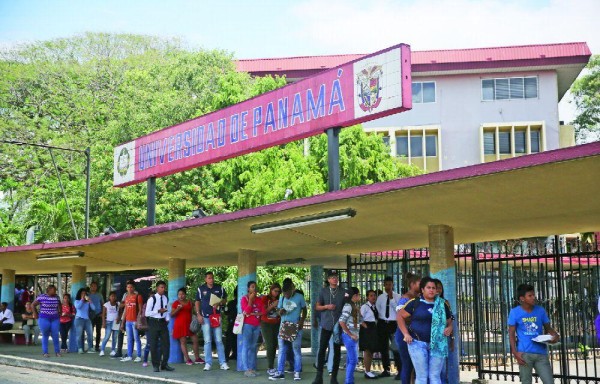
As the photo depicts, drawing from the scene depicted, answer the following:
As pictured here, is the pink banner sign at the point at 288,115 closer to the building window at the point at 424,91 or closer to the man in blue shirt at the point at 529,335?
the man in blue shirt at the point at 529,335

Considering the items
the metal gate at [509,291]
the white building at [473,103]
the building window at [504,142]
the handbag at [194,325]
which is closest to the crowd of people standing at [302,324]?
the handbag at [194,325]

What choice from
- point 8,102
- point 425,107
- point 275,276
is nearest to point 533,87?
point 425,107

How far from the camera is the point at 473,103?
1950 inches

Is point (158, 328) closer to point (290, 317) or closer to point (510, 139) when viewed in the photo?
point (290, 317)

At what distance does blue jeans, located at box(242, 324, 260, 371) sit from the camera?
620 inches

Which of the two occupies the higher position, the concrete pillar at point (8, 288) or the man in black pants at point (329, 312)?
the concrete pillar at point (8, 288)

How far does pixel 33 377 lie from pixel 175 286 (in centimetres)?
388

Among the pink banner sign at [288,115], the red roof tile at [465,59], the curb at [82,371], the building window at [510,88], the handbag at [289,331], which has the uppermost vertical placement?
the red roof tile at [465,59]

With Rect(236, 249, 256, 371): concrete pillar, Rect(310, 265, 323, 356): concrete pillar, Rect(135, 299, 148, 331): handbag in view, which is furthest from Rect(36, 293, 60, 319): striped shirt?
Rect(310, 265, 323, 356): concrete pillar

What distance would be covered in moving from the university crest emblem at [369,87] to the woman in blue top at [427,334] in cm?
598

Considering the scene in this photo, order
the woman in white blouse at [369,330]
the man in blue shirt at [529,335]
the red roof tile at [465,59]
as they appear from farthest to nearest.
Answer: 1. the red roof tile at [465,59]
2. the woman in white blouse at [369,330]
3. the man in blue shirt at [529,335]

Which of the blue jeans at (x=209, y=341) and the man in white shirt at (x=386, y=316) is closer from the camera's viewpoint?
the man in white shirt at (x=386, y=316)

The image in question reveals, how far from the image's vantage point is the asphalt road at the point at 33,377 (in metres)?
15.5

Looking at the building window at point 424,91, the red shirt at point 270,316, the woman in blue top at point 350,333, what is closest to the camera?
the woman in blue top at point 350,333
